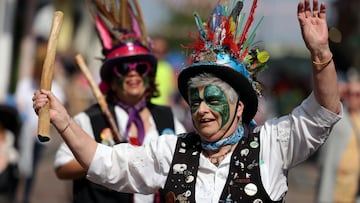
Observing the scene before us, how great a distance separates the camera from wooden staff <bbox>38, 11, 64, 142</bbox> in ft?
12.8

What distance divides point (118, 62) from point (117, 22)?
0.35 meters

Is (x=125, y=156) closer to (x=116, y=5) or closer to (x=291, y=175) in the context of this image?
(x=116, y=5)

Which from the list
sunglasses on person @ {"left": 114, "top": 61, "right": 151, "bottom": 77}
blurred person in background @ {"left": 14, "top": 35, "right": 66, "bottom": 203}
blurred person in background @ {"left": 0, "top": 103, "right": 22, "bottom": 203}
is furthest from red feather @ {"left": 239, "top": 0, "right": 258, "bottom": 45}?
blurred person in background @ {"left": 14, "top": 35, "right": 66, "bottom": 203}

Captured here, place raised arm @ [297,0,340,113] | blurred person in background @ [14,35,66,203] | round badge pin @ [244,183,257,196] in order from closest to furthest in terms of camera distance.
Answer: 1. raised arm @ [297,0,340,113]
2. round badge pin @ [244,183,257,196]
3. blurred person in background @ [14,35,66,203]

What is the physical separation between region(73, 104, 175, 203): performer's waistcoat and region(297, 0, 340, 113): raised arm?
1.68 metres

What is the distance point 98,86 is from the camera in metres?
5.84

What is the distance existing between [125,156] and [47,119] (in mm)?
486

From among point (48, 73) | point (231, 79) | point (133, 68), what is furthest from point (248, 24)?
point (133, 68)

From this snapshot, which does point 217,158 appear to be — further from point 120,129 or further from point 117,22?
point 117,22

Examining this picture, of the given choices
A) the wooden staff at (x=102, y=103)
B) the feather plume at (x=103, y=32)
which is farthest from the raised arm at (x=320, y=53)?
the feather plume at (x=103, y=32)

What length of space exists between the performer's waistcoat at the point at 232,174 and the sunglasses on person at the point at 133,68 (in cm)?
150

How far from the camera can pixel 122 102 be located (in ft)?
18.8

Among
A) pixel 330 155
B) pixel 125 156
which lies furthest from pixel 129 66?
pixel 330 155

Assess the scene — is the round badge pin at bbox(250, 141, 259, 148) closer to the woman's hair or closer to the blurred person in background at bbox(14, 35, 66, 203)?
the woman's hair
